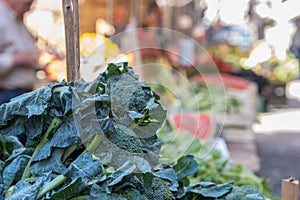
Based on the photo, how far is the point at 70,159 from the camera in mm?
867

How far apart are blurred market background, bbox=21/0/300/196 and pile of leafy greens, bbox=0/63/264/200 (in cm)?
16

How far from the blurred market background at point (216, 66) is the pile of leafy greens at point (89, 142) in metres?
0.16

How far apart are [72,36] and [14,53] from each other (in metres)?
1.24

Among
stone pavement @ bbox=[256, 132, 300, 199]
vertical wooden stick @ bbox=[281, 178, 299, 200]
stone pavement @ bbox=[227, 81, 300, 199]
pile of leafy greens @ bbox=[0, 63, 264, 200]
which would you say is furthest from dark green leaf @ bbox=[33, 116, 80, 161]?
stone pavement @ bbox=[256, 132, 300, 199]

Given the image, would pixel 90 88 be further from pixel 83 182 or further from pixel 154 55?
pixel 154 55

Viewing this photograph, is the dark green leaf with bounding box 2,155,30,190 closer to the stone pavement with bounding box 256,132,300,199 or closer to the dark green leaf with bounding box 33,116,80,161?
the dark green leaf with bounding box 33,116,80,161

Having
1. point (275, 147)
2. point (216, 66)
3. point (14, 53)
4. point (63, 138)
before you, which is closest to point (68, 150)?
point (63, 138)

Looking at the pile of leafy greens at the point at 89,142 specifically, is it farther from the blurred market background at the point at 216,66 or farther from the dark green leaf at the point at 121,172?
the blurred market background at the point at 216,66

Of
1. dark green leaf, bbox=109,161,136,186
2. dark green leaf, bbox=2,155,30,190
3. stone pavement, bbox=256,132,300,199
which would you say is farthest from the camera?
stone pavement, bbox=256,132,300,199

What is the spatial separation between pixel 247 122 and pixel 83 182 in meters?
2.99

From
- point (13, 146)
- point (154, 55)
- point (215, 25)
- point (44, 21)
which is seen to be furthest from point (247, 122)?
point (215, 25)

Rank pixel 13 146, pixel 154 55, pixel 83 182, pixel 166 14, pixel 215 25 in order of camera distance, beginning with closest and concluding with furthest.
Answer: pixel 83 182, pixel 13 146, pixel 154 55, pixel 166 14, pixel 215 25

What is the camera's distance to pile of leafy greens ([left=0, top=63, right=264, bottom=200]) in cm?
79

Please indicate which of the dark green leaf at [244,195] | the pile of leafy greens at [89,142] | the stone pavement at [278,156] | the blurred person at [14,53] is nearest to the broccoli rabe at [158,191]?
the pile of leafy greens at [89,142]
